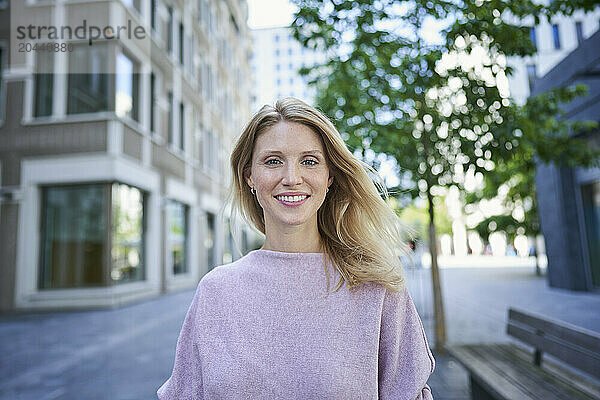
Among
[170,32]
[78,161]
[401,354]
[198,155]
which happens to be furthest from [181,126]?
[401,354]

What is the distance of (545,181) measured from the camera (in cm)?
1450

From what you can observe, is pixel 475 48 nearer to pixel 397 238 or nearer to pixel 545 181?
pixel 397 238

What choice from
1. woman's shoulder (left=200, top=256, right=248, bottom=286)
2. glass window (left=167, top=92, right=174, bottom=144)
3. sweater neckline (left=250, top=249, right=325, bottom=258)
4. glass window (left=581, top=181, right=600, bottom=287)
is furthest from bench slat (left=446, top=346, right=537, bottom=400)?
glass window (left=167, top=92, right=174, bottom=144)

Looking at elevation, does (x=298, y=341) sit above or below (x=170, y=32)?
below

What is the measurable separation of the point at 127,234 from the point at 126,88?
4.37 m

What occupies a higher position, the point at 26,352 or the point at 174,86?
the point at 174,86

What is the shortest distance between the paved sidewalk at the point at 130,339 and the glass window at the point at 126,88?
5694 mm

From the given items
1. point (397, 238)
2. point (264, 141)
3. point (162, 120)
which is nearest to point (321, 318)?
point (397, 238)

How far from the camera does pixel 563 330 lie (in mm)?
3922

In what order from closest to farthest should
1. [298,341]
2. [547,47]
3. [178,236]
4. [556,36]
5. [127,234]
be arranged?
[298,341], [127,234], [547,47], [556,36], [178,236]

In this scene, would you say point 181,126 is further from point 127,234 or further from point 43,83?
point 127,234

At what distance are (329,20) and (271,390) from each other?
17.1ft

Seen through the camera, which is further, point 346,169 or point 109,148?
point 109,148

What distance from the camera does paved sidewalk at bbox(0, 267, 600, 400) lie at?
5.48m
